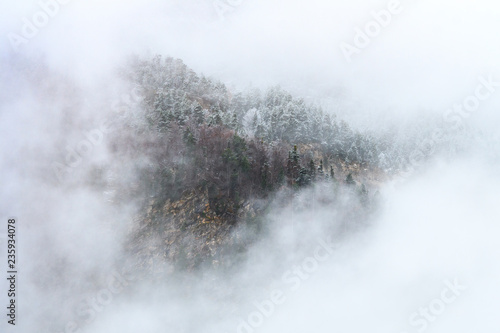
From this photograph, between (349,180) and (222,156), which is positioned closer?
(222,156)

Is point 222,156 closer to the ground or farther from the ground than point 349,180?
farther from the ground

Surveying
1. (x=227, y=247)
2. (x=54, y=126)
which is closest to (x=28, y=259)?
(x=54, y=126)

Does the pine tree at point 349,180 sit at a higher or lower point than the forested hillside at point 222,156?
lower

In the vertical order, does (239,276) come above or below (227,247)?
below

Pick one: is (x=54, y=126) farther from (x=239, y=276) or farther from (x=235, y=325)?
(x=235, y=325)

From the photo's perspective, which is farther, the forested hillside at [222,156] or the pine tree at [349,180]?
the pine tree at [349,180]

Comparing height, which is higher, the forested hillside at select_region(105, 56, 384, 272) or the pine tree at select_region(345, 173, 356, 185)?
the forested hillside at select_region(105, 56, 384, 272)

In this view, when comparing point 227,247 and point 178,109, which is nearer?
point 227,247

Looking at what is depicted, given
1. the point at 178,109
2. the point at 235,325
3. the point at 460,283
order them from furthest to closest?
the point at 460,283
the point at 178,109
the point at 235,325

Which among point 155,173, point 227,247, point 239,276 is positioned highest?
point 155,173

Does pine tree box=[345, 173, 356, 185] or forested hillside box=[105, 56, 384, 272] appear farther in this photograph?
pine tree box=[345, 173, 356, 185]

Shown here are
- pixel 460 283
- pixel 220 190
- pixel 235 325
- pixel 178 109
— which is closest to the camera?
pixel 235 325
